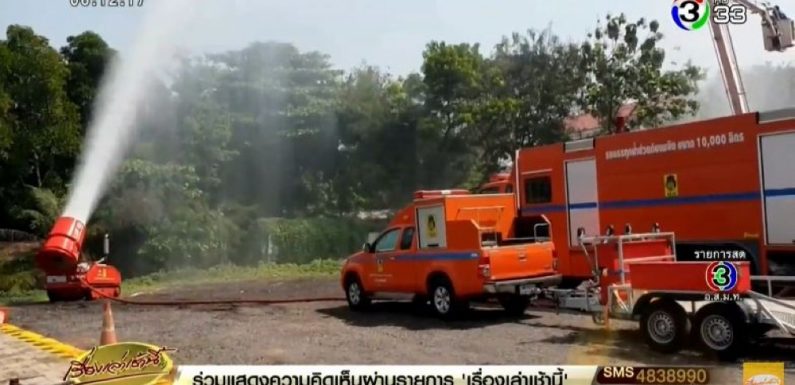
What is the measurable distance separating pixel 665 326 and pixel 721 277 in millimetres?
884

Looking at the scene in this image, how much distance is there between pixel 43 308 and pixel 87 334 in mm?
5367

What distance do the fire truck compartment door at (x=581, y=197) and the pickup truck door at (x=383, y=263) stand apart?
140 inches

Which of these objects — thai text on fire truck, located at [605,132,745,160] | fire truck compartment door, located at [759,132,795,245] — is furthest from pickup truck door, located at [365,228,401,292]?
fire truck compartment door, located at [759,132,795,245]

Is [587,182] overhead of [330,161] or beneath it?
A: beneath

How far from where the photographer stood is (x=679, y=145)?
1362 centimetres

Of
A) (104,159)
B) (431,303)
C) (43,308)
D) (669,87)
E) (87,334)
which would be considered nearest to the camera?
(87,334)

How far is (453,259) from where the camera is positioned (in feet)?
42.4

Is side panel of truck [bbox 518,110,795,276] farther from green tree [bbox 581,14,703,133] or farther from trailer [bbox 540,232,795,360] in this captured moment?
green tree [bbox 581,14,703,133]

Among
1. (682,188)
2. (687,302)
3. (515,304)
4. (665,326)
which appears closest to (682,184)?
(682,188)

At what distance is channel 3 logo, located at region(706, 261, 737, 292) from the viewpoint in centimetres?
903

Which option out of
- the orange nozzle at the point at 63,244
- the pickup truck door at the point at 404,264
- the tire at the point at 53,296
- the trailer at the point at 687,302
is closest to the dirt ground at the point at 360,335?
the trailer at the point at 687,302

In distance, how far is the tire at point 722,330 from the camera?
28.9 feet

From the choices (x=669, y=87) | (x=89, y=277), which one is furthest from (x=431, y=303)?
(x=669, y=87)

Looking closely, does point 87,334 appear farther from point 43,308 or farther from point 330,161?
point 330,161
